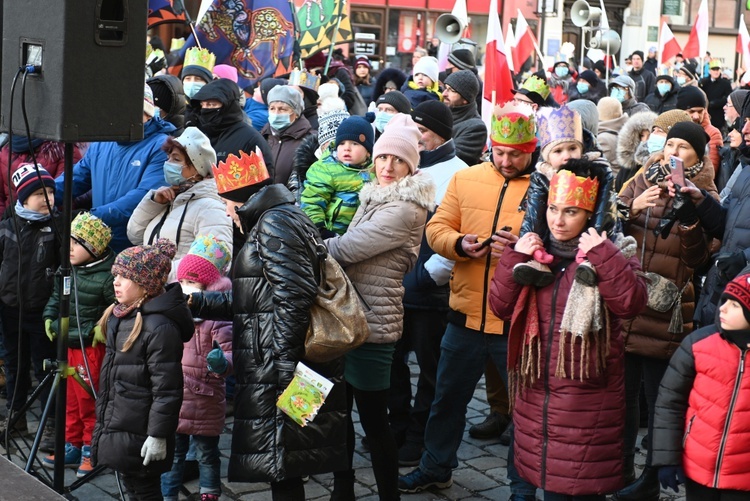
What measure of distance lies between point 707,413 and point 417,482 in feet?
6.21

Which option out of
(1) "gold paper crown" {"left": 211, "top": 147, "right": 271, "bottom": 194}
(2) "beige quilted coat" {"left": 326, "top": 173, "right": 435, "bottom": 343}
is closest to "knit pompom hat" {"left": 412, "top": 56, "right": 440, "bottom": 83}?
(2) "beige quilted coat" {"left": 326, "top": 173, "right": 435, "bottom": 343}

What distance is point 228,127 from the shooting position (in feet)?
24.8

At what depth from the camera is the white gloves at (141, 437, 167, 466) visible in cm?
472

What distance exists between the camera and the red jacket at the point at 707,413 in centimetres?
418

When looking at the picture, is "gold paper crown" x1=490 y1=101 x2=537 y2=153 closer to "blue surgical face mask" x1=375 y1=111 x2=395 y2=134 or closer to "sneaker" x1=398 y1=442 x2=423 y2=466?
"sneaker" x1=398 y1=442 x2=423 y2=466

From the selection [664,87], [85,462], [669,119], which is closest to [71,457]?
[85,462]

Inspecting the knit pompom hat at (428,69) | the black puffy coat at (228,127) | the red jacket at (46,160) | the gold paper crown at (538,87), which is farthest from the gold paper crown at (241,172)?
the knit pompom hat at (428,69)

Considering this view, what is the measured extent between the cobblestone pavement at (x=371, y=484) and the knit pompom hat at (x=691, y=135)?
5.97 ft

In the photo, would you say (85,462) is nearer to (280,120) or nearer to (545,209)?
(545,209)

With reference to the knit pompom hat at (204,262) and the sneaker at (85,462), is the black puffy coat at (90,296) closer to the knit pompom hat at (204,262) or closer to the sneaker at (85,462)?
the sneaker at (85,462)

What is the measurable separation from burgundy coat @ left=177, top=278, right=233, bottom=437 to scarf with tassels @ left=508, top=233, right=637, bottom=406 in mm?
1483

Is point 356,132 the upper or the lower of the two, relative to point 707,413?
upper

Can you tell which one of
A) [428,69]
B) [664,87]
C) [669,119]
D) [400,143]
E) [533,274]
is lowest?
[533,274]

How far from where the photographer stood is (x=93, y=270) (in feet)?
19.6
